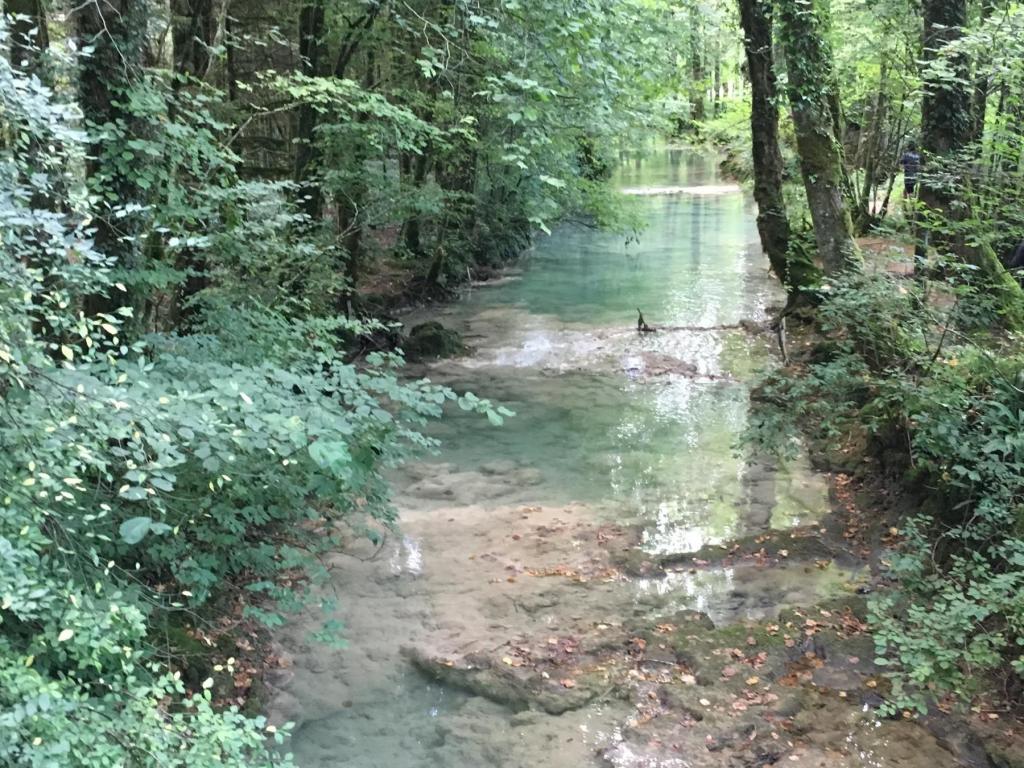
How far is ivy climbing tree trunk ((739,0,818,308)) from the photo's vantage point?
41.0 feet

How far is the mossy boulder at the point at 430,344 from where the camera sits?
13500mm

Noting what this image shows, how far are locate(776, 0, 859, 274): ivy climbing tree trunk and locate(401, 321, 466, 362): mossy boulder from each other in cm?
655

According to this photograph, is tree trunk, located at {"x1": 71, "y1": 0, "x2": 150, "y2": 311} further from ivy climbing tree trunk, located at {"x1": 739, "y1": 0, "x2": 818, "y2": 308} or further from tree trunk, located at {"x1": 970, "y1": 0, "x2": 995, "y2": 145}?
ivy climbing tree trunk, located at {"x1": 739, "y1": 0, "x2": 818, "y2": 308}

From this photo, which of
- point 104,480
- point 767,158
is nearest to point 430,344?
point 767,158

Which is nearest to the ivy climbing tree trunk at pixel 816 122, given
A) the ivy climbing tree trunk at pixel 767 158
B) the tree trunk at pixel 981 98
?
the tree trunk at pixel 981 98

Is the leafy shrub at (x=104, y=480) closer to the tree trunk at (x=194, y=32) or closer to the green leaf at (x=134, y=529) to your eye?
the green leaf at (x=134, y=529)

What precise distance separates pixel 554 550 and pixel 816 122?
6277mm

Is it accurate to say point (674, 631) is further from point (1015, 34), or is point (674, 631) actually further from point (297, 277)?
point (297, 277)

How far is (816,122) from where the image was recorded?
955cm

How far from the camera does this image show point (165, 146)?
17.4 feet

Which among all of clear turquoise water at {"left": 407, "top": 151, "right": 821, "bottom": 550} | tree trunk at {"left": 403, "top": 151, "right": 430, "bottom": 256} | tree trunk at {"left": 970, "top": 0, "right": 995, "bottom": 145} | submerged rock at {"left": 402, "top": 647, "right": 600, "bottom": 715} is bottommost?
submerged rock at {"left": 402, "top": 647, "right": 600, "bottom": 715}

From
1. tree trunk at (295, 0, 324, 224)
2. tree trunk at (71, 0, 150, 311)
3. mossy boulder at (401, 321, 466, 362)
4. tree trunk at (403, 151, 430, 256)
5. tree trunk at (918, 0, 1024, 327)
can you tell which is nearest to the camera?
tree trunk at (71, 0, 150, 311)

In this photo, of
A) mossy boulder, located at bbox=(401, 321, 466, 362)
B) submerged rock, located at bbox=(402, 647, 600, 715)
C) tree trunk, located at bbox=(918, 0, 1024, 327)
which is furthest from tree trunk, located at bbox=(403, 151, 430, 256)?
submerged rock, located at bbox=(402, 647, 600, 715)

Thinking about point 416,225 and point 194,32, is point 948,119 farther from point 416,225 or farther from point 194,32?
point 416,225
